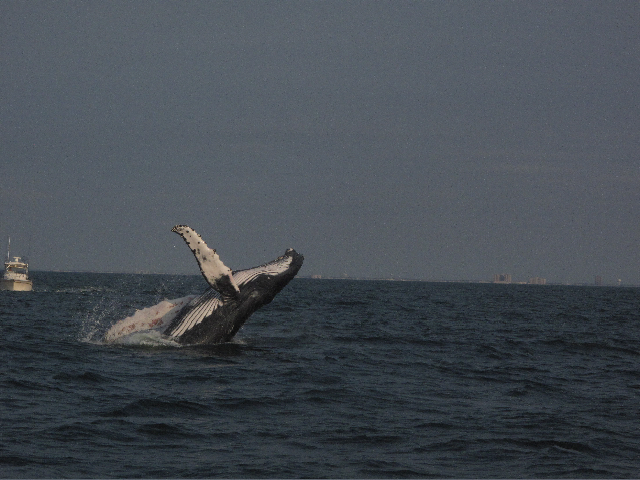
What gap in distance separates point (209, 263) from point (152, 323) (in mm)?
2499

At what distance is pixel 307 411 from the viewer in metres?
7.90

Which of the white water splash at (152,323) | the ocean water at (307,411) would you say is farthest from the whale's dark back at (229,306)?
the ocean water at (307,411)

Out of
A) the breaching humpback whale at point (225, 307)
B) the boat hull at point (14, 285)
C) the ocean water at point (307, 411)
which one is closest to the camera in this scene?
the ocean water at point (307, 411)

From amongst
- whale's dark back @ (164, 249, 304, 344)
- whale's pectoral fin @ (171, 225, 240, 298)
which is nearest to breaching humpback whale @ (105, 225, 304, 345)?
whale's dark back @ (164, 249, 304, 344)

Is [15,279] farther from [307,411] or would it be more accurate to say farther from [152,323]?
[307,411]

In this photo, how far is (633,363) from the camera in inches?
530

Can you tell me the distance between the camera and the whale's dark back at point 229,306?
1118 cm

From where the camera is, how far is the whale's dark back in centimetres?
1118

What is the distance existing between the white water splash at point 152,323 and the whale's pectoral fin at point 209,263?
1391mm

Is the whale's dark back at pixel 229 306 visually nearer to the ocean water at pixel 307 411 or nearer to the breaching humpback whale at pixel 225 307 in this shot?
the breaching humpback whale at pixel 225 307

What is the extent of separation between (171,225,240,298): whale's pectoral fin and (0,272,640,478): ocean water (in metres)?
1.09

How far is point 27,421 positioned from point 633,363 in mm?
10631

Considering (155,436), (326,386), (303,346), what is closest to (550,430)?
(326,386)

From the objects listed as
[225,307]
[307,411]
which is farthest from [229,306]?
[307,411]
